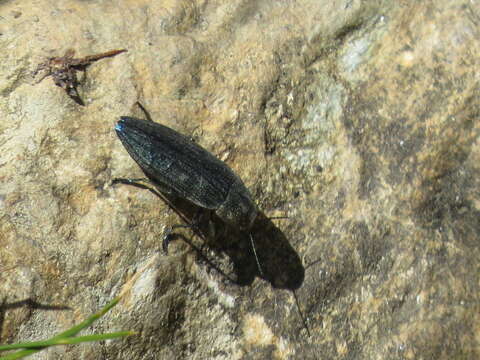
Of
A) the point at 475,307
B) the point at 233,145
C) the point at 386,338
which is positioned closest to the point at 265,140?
the point at 233,145

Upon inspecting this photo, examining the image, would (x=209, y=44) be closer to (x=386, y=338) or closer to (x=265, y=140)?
(x=265, y=140)

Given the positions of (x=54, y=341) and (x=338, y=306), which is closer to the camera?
(x=54, y=341)

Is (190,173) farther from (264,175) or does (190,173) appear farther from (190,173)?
(264,175)

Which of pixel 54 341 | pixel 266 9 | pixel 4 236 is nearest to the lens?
pixel 54 341

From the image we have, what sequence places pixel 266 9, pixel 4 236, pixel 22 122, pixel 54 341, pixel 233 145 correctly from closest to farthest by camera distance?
pixel 54 341 < pixel 4 236 < pixel 22 122 < pixel 233 145 < pixel 266 9

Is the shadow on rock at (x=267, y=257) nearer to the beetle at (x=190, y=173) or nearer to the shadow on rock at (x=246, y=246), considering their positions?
the shadow on rock at (x=246, y=246)

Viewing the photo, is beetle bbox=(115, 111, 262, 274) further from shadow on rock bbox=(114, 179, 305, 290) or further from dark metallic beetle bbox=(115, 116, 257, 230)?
shadow on rock bbox=(114, 179, 305, 290)

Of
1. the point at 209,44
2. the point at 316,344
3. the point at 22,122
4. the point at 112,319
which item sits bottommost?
the point at 316,344

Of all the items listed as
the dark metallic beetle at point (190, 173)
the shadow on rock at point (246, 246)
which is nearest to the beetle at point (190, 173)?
the dark metallic beetle at point (190, 173)
